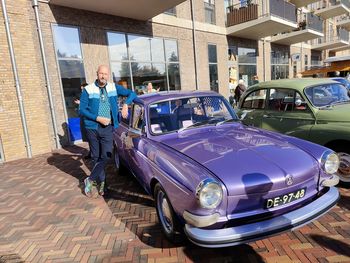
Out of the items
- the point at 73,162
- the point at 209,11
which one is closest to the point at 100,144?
the point at 73,162

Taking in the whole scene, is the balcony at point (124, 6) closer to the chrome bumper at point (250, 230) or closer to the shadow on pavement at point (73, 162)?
the shadow on pavement at point (73, 162)

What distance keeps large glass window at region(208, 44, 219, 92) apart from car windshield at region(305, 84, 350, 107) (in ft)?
31.0

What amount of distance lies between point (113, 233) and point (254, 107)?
12.9 feet

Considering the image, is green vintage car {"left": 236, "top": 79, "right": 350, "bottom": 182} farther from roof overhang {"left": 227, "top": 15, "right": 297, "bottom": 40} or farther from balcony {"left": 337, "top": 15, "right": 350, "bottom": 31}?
balcony {"left": 337, "top": 15, "right": 350, "bottom": 31}

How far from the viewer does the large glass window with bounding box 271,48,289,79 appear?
20.2m

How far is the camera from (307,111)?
193 inches

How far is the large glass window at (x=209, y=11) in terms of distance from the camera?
14133 millimetres

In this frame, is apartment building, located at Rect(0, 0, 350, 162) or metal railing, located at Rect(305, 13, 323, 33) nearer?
apartment building, located at Rect(0, 0, 350, 162)

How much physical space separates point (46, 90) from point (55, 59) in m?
1.00

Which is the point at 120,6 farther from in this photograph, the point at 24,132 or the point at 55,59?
the point at 24,132

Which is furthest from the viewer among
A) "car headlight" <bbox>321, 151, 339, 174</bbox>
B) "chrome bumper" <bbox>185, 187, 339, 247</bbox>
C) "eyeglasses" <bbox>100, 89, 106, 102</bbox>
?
"eyeglasses" <bbox>100, 89, 106, 102</bbox>

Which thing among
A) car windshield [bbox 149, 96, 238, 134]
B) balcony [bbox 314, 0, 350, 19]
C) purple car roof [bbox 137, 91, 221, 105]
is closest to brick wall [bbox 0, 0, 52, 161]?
purple car roof [bbox 137, 91, 221, 105]

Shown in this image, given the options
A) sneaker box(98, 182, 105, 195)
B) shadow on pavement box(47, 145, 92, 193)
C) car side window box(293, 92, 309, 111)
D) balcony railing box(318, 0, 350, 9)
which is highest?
balcony railing box(318, 0, 350, 9)

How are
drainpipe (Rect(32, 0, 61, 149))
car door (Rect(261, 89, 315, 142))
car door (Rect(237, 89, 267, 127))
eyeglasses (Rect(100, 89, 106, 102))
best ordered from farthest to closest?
drainpipe (Rect(32, 0, 61, 149)), car door (Rect(237, 89, 267, 127)), car door (Rect(261, 89, 315, 142)), eyeglasses (Rect(100, 89, 106, 102))
